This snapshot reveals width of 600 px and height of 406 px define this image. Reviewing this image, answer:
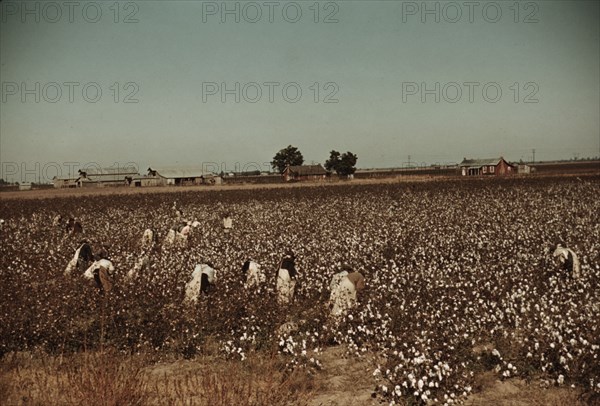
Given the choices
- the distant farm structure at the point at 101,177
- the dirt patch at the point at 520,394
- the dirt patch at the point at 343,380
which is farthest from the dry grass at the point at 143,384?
the distant farm structure at the point at 101,177

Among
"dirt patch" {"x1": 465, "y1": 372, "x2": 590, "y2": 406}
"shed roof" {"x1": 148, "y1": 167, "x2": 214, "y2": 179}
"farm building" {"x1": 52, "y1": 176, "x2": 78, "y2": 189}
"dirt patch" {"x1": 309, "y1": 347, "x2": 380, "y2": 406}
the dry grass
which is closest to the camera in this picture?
the dry grass

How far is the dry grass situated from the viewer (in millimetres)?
5143

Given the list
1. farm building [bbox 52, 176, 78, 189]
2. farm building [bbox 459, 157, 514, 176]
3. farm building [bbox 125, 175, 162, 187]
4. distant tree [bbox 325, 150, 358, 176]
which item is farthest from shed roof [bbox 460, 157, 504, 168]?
farm building [bbox 52, 176, 78, 189]

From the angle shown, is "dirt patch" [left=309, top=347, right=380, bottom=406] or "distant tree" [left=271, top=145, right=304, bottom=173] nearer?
"dirt patch" [left=309, top=347, right=380, bottom=406]

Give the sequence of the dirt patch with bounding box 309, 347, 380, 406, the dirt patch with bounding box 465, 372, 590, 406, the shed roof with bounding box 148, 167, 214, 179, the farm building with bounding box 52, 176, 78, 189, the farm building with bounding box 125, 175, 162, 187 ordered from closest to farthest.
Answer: the dirt patch with bounding box 465, 372, 590, 406 < the dirt patch with bounding box 309, 347, 380, 406 < the farm building with bounding box 125, 175, 162, 187 < the shed roof with bounding box 148, 167, 214, 179 < the farm building with bounding box 52, 176, 78, 189

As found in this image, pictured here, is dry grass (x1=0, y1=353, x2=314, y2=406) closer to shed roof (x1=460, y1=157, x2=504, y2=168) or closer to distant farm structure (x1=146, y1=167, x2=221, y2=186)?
distant farm structure (x1=146, y1=167, x2=221, y2=186)

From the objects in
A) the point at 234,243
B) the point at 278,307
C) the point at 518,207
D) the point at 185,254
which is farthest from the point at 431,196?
the point at 278,307

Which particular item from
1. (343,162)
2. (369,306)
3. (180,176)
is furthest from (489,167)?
(369,306)

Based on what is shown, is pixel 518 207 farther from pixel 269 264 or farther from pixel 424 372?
pixel 424 372

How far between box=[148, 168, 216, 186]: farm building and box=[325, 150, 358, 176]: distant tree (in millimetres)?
24411

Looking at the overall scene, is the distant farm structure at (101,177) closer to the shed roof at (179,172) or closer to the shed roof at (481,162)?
the shed roof at (179,172)

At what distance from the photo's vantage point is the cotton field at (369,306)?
6.73 meters

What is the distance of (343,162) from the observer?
87.3 metres

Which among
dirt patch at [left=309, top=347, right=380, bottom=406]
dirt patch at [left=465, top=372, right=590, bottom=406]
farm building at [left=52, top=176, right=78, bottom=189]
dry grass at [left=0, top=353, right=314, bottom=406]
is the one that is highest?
farm building at [left=52, top=176, right=78, bottom=189]
